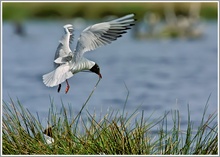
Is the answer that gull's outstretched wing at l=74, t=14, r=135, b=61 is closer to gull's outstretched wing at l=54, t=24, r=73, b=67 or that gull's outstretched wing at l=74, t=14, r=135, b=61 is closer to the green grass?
gull's outstretched wing at l=54, t=24, r=73, b=67

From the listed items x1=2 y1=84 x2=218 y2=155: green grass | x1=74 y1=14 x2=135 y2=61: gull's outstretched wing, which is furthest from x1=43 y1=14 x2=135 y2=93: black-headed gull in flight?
x1=2 y1=84 x2=218 y2=155: green grass

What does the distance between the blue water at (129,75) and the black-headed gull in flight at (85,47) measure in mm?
1667

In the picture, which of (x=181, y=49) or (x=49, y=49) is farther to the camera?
(x=181, y=49)

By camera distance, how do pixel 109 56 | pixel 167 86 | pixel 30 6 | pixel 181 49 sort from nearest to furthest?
pixel 167 86 → pixel 109 56 → pixel 181 49 → pixel 30 6

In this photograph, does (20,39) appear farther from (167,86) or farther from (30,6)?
(167,86)

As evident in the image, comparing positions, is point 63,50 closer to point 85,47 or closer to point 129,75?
point 85,47

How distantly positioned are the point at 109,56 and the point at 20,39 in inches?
206

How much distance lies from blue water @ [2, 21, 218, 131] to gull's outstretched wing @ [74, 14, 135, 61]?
69.3 inches

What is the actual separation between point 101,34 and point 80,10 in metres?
23.7

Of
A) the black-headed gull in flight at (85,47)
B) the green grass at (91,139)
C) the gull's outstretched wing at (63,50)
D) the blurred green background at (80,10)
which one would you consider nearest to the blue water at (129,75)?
the blurred green background at (80,10)

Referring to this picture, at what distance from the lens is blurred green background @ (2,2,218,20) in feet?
86.7

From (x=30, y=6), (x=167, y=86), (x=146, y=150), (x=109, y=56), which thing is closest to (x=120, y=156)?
(x=146, y=150)

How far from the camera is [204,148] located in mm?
5098

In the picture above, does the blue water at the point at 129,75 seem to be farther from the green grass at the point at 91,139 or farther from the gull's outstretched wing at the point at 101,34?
the gull's outstretched wing at the point at 101,34
